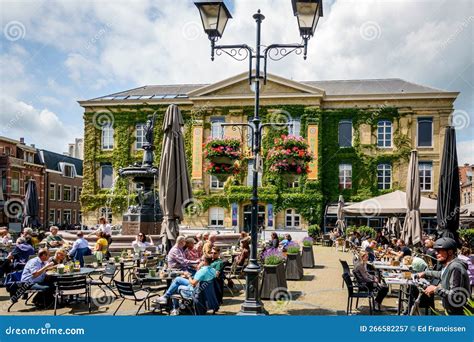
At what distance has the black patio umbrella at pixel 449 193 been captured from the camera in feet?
35.3

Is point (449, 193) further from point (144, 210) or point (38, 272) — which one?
Result: point (144, 210)

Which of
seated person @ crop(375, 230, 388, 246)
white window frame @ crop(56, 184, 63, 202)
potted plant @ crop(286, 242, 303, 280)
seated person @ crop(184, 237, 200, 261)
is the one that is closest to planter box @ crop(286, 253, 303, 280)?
potted plant @ crop(286, 242, 303, 280)

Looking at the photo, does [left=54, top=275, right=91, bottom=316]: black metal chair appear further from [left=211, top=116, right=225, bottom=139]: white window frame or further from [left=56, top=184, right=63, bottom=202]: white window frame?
[left=56, top=184, right=63, bottom=202]: white window frame

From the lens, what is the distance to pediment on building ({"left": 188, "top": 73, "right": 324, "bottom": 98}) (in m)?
38.9

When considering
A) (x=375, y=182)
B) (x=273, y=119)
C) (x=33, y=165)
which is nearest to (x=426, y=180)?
(x=375, y=182)

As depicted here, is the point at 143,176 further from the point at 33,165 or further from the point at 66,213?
the point at 66,213

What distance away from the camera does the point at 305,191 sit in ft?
124

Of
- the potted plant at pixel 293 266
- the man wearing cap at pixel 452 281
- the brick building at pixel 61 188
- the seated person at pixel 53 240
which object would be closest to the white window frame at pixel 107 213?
the brick building at pixel 61 188

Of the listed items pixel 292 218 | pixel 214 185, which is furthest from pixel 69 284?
pixel 214 185

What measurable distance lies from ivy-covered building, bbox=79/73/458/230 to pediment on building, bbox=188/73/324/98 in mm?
89

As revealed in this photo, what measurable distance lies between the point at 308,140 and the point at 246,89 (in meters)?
7.23

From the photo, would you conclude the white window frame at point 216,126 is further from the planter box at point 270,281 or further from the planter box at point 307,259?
the planter box at point 270,281

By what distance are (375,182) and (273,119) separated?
10333 millimetres

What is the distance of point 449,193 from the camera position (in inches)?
443
